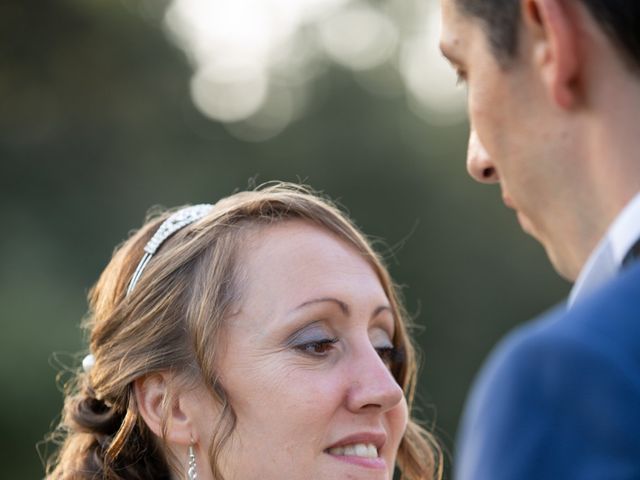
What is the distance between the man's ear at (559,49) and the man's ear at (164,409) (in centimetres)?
282

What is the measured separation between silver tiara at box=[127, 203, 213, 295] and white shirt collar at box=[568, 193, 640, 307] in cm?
317

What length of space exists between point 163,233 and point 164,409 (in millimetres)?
836

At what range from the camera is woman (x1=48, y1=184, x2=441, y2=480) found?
4191mm

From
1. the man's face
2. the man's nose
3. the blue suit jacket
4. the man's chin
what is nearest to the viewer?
the blue suit jacket

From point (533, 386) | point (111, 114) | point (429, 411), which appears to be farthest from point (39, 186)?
point (533, 386)

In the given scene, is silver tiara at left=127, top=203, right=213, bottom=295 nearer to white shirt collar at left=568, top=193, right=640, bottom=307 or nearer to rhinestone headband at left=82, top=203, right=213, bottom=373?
rhinestone headband at left=82, top=203, right=213, bottom=373

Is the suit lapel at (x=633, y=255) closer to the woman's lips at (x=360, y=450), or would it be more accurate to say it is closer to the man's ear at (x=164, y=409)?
the woman's lips at (x=360, y=450)

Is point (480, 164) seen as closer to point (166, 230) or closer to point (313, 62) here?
point (166, 230)

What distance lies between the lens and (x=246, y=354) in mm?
4301

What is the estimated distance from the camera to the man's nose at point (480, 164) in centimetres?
235

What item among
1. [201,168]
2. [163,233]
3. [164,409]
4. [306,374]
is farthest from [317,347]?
[201,168]

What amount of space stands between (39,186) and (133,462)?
68.9ft

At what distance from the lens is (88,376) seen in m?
4.92

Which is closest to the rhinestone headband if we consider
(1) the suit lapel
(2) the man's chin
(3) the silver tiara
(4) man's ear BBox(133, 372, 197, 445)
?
(3) the silver tiara
